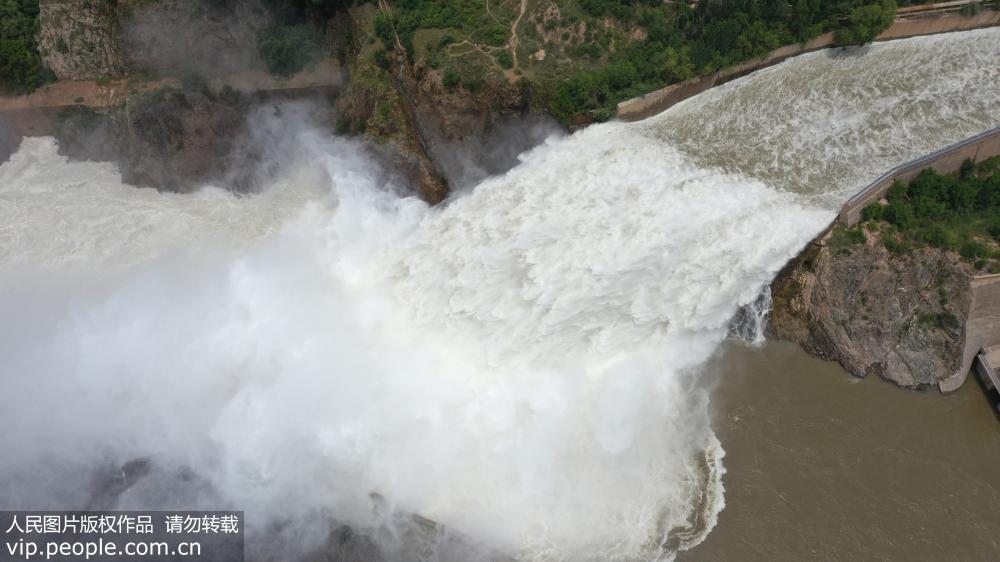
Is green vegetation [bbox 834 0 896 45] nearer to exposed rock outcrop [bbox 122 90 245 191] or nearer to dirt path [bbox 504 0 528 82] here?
dirt path [bbox 504 0 528 82]

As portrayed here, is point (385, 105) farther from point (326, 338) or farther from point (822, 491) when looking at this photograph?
point (822, 491)

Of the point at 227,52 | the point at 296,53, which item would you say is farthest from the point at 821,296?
the point at 227,52

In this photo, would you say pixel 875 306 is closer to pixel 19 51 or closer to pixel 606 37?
pixel 606 37

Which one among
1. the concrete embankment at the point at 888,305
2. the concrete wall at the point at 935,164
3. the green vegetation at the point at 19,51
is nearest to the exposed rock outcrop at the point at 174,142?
the green vegetation at the point at 19,51

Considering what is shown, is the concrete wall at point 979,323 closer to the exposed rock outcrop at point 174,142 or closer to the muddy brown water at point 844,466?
the muddy brown water at point 844,466

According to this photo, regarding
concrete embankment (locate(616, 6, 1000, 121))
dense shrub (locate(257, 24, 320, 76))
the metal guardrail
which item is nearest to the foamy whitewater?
concrete embankment (locate(616, 6, 1000, 121))

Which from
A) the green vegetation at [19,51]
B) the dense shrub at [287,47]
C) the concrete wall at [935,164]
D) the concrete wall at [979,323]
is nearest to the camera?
the concrete wall at [979,323]
